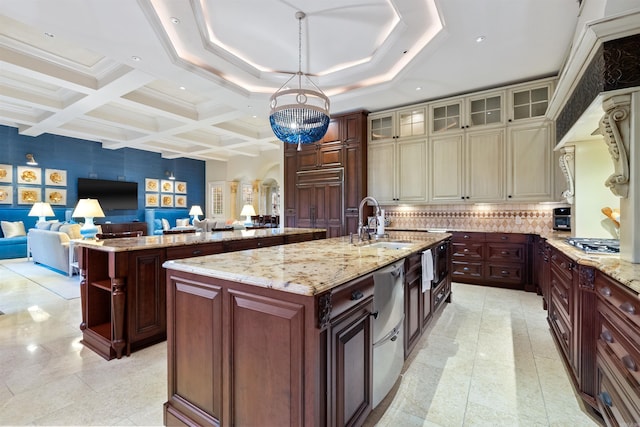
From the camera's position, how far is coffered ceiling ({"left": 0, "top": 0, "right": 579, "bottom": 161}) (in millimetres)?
2688

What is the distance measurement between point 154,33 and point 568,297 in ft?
13.8

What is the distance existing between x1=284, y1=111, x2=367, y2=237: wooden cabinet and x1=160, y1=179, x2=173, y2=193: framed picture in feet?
22.1

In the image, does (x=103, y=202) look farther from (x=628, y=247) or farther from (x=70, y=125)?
(x=628, y=247)

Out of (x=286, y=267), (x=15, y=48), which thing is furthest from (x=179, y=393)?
(x=15, y=48)

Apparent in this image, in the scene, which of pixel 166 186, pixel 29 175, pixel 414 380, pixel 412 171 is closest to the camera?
pixel 414 380

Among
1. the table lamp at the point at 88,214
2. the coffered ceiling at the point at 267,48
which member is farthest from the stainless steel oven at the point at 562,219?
the table lamp at the point at 88,214

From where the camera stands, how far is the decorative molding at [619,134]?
1767mm

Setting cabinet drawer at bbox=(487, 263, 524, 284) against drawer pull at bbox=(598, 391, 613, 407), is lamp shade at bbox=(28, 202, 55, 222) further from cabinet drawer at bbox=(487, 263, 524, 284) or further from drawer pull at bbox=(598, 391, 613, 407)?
drawer pull at bbox=(598, 391, 613, 407)

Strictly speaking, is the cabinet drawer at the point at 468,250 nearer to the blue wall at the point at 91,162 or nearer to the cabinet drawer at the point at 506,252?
the cabinet drawer at the point at 506,252

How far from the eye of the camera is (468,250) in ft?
14.6

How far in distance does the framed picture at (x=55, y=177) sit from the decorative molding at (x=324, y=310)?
32.9 feet

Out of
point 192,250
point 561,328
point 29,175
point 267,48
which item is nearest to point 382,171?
point 267,48

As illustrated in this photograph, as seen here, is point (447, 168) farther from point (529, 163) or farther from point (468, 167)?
point (529, 163)

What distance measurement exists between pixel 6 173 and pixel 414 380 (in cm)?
1008
